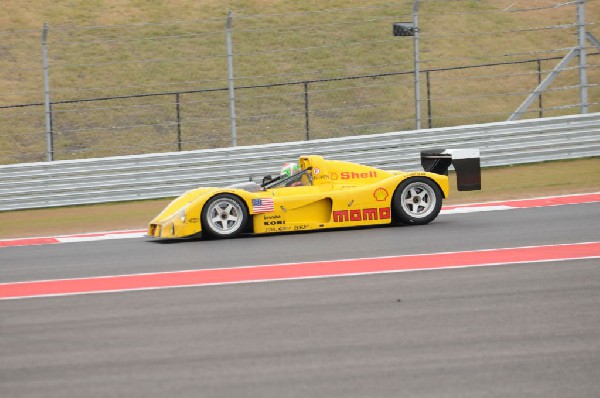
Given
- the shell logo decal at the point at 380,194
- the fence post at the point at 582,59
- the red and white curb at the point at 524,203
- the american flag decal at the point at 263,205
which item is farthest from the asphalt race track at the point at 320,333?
the fence post at the point at 582,59

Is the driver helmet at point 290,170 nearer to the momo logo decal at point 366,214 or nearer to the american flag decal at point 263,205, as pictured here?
the american flag decal at point 263,205

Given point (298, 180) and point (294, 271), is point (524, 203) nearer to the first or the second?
point (298, 180)

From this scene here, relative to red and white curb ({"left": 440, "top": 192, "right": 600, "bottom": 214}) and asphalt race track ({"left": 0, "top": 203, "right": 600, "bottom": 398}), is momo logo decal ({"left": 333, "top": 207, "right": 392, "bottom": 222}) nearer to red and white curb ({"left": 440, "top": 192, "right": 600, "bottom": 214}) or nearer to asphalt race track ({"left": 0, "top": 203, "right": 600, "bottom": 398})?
asphalt race track ({"left": 0, "top": 203, "right": 600, "bottom": 398})

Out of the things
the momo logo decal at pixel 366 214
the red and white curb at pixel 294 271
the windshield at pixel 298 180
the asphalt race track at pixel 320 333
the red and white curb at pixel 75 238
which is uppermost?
the windshield at pixel 298 180

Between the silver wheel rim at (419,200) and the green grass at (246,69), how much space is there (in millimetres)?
13739

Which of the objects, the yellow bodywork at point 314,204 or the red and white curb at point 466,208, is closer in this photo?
the yellow bodywork at point 314,204

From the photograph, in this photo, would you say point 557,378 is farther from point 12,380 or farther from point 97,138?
point 97,138

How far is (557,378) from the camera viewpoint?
5980 millimetres

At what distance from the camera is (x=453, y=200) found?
16.3 meters

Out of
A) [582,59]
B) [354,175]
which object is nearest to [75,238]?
[354,175]

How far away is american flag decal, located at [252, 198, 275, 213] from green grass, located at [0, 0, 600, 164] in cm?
1368

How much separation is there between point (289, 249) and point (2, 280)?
2898mm

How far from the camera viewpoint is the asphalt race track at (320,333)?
6070 mm

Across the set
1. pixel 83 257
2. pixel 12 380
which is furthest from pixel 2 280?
pixel 12 380
